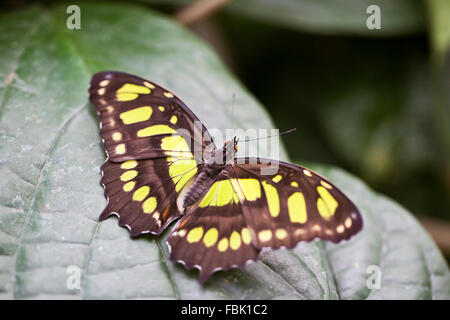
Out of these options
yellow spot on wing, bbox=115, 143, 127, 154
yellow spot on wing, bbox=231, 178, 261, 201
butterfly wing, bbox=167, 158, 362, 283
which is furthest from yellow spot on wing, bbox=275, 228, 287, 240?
yellow spot on wing, bbox=115, 143, 127, 154

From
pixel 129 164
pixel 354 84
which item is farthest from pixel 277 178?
pixel 354 84

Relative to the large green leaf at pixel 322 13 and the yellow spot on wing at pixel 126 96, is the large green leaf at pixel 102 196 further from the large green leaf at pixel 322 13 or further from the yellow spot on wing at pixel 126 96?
the large green leaf at pixel 322 13

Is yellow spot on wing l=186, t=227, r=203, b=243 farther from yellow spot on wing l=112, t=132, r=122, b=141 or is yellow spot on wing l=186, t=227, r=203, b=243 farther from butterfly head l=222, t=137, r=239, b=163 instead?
yellow spot on wing l=112, t=132, r=122, b=141

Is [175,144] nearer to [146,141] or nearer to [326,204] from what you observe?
[146,141]

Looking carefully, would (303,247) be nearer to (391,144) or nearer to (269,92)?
(391,144)

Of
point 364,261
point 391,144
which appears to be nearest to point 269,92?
point 391,144

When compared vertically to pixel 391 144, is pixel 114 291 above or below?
below

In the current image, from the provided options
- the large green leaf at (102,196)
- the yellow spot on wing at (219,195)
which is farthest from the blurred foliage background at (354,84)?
the yellow spot on wing at (219,195)
